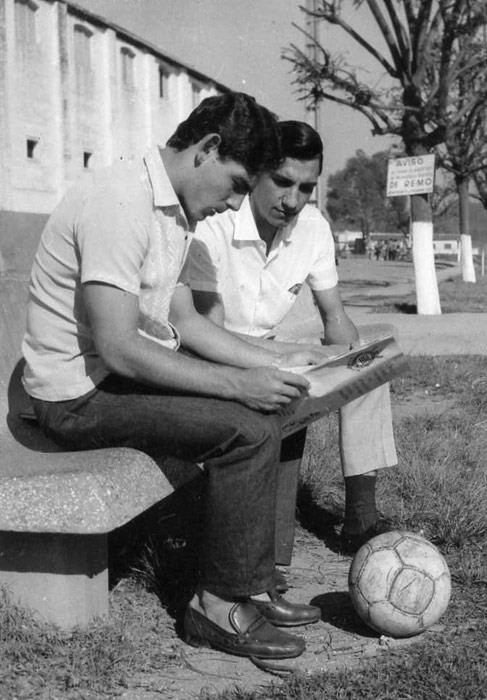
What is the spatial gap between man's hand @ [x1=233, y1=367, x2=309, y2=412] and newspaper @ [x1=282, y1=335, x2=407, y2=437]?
108 millimetres

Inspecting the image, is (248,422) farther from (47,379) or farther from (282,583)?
(282,583)

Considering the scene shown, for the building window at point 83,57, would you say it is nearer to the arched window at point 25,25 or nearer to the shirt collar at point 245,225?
the arched window at point 25,25

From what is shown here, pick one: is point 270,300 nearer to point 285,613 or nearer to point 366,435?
point 366,435

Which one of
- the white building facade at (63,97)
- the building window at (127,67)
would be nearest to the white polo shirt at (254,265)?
the white building facade at (63,97)

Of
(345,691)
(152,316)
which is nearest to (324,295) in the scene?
(152,316)

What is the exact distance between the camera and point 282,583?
374 centimetres

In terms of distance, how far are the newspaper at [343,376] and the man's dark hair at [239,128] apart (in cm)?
66

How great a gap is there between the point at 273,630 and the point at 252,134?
1.51m

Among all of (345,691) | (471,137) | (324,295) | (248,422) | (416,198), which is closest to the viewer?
(345,691)

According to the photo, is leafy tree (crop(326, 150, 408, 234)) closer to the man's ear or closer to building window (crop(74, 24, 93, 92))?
building window (crop(74, 24, 93, 92))

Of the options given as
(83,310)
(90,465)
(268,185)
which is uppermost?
(268,185)

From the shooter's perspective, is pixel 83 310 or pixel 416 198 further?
pixel 416 198

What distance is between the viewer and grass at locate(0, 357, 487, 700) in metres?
2.89

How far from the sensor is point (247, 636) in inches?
123
